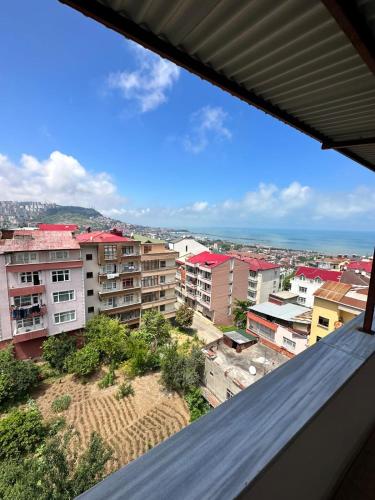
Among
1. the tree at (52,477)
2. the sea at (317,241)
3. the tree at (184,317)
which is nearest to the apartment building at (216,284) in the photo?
the tree at (184,317)

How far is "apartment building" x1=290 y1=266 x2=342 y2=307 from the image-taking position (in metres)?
15.5

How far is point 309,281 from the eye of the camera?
1600 cm

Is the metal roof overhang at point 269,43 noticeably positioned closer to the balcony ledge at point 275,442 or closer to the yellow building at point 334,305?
the balcony ledge at point 275,442

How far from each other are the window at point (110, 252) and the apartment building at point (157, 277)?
58.7 inches

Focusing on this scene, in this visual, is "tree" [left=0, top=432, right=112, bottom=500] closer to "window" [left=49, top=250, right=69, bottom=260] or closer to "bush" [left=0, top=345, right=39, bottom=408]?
"bush" [left=0, top=345, right=39, bottom=408]

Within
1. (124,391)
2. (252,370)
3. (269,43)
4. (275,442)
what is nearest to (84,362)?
(124,391)

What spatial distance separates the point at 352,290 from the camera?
7.84 metres

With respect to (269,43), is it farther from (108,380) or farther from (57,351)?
(57,351)

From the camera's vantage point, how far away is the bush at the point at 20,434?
212 inches

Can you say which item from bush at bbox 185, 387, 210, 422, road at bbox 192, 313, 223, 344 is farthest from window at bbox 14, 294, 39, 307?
road at bbox 192, 313, 223, 344

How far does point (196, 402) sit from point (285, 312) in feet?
21.3

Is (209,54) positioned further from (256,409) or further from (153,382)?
(153,382)

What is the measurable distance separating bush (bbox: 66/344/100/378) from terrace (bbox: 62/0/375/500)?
8.60 meters

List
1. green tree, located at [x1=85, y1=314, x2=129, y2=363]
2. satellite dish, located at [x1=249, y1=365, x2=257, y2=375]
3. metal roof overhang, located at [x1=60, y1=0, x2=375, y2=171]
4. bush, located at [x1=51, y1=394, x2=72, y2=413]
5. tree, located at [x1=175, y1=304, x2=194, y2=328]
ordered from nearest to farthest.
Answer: metal roof overhang, located at [x1=60, y1=0, x2=375, y2=171], bush, located at [x1=51, y1=394, x2=72, y2=413], satellite dish, located at [x1=249, y1=365, x2=257, y2=375], green tree, located at [x1=85, y1=314, x2=129, y2=363], tree, located at [x1=175, y1=304, x2=194, y2=328]
